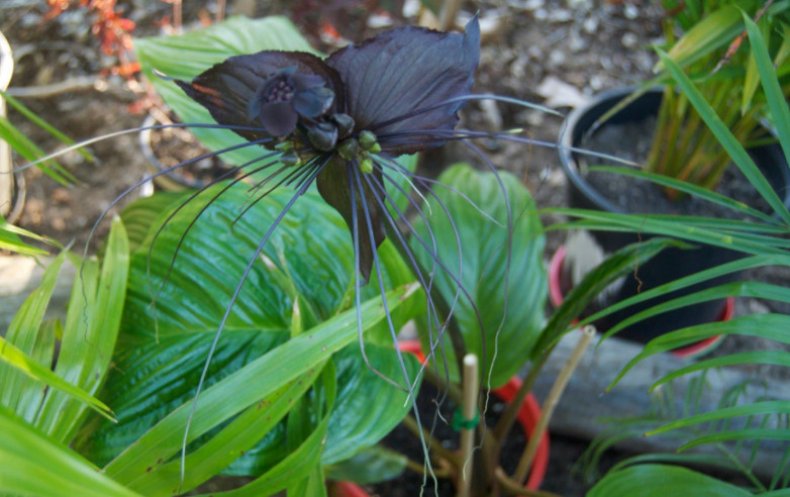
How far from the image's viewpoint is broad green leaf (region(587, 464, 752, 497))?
0.68 metres

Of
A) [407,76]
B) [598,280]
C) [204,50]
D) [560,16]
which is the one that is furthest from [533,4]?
[407,76]

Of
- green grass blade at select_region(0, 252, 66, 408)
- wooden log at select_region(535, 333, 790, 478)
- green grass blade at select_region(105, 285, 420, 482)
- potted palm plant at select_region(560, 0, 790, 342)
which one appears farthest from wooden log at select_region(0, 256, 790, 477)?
green grass blade at select_region(105, 285, 420, 482)

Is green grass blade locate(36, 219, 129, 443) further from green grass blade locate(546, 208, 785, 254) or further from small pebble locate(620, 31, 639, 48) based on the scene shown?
small pebble locate(620, 31, 639, 48)

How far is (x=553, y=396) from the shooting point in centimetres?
92

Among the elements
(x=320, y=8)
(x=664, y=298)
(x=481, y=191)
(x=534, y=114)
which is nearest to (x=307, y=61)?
(x=481, y=191)

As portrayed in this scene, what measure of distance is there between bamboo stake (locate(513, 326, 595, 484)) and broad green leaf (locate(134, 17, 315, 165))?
18.2 inches

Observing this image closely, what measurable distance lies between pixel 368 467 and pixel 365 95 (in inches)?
22.5

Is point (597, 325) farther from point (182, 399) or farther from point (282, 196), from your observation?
point (182, 399)

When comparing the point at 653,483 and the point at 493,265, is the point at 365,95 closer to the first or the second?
the point at 653,483

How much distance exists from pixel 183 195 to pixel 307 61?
0.40m

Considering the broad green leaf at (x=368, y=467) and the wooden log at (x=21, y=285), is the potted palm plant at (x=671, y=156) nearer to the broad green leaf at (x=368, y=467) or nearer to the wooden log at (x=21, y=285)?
the broad green leaf at (x=368, y=467)

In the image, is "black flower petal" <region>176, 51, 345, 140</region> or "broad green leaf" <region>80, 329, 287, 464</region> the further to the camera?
"broad green leaf" <region>80, 329, 287, 464</region>

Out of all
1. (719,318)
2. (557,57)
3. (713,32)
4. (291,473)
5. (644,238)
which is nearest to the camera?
A: (291,473)

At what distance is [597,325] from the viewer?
1378 millimetres
